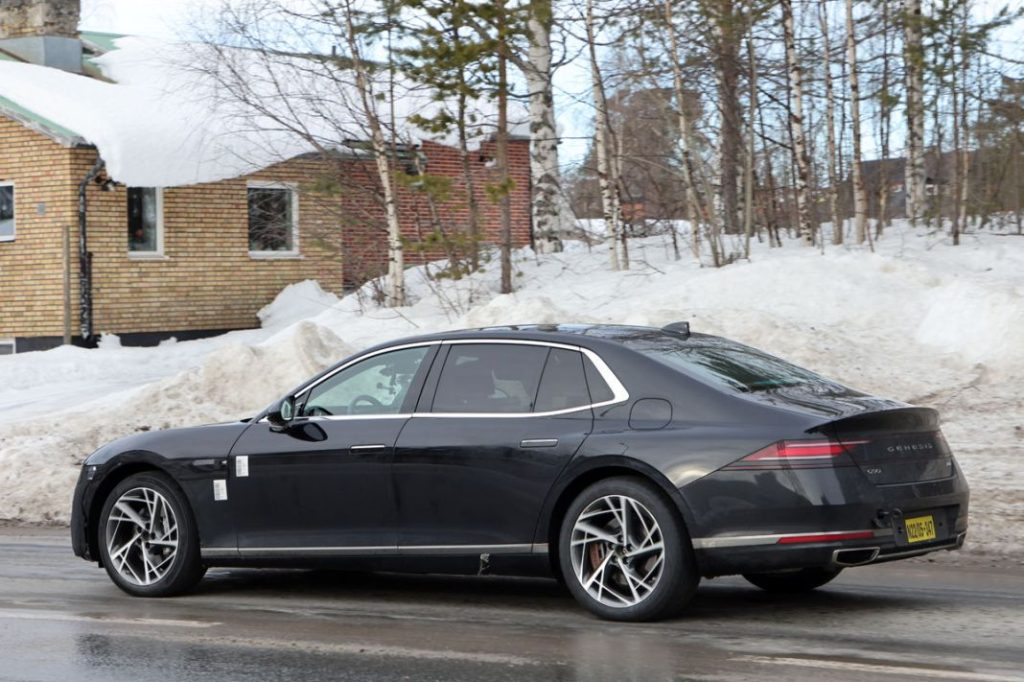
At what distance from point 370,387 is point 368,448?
41 centimetres

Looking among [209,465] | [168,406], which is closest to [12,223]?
[168,406]

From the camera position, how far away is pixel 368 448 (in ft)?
25.3

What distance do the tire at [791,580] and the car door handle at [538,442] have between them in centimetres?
148

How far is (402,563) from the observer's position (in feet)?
24.9

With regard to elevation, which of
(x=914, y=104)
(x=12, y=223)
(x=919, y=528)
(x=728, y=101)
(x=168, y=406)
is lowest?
(x=168, y=406)

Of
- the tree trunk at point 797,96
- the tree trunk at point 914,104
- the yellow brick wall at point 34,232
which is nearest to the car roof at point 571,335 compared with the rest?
the tree trunk at point 797,96

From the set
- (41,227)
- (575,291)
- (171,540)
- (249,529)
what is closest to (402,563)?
(249,529)

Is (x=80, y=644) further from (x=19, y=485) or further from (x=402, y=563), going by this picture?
(x=19, y=485)

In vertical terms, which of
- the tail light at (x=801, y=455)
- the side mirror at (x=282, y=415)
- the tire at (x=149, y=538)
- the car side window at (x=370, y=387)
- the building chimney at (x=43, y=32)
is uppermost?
the building chimney at (x=43, y=32)

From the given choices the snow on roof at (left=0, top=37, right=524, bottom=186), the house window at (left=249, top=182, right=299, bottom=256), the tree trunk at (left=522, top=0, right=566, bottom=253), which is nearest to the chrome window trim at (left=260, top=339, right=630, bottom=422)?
the snow on roof at (left=0, top=37, right=524, bottom=186)

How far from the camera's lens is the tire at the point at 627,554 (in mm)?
6738

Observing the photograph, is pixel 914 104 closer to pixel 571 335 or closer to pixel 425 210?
pixel 425 210

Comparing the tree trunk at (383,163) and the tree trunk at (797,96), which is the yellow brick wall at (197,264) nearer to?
the tree trunk at (383,163)

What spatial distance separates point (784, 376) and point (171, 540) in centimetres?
364
